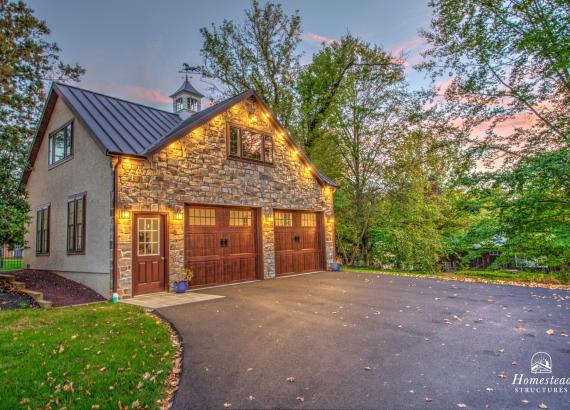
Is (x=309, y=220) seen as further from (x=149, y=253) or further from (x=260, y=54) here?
(x=260, y=54)

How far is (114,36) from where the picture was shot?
1404 centimetres

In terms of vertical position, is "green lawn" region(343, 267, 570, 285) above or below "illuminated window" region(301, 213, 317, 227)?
below

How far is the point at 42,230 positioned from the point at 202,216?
6824mm

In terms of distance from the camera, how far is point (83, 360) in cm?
408

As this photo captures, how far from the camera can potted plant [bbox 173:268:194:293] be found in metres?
8.88

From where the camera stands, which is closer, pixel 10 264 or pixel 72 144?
pixel 72 144

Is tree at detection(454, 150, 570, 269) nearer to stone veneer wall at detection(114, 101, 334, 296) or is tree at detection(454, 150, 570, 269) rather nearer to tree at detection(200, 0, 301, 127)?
stone veneer wall at detection(114, 101, 334, 296)

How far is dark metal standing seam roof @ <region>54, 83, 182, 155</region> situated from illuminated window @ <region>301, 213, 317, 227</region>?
620cm

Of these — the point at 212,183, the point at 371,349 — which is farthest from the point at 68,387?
the point at 212,183

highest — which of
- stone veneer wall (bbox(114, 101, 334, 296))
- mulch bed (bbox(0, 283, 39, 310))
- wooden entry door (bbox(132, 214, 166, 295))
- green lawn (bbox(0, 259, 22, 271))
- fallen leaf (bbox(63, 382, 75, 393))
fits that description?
stone veneer wall (bbox(114, 101, 334, 296))

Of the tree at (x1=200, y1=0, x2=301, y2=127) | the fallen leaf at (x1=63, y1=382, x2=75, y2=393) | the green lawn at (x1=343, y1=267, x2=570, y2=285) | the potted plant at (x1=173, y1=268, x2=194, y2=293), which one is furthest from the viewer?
the tree at (x1=200, y1=0, x2=301, y2=127)

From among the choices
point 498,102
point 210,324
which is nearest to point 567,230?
point 498,102

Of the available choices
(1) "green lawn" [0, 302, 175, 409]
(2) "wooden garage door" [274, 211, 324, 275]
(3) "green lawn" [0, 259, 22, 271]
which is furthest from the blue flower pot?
(3) "green lawn" [0, 259, 22, 271]

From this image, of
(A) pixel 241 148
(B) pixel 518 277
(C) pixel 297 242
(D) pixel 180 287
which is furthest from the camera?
(C) pixel 297 242
